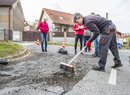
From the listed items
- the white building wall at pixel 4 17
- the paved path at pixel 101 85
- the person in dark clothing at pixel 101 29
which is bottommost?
the paved path at pixel 101 85

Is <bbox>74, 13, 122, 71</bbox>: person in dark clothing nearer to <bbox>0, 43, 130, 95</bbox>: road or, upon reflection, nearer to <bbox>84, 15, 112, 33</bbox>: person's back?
<bbox>84, 15, 112, 33</bbox>: person's back

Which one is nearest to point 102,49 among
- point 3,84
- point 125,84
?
point 125,84

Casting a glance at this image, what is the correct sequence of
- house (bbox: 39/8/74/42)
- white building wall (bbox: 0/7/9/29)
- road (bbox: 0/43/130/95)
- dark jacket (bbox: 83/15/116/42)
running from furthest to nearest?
house (bbox: 39/8/74/42)
white building wall (bbox: 0/7/9/29)
dark jacket (bbox: 83/15/116/42)
road (bbox: 0/43/130/95)

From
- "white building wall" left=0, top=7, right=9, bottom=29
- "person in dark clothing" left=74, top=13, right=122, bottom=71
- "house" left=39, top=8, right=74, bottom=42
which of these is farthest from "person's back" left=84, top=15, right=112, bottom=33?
"house" left=39, top=8, right=74, bottom=42

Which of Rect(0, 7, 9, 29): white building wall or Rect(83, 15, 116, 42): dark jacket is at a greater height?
Rect(0, 7, 9, 29): white building wall

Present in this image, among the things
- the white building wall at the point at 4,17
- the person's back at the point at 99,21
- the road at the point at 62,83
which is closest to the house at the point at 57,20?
the white building wall at the point at 4,17

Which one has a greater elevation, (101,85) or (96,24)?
(96,24)

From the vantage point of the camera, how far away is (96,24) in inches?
240

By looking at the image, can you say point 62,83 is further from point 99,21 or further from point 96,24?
point 99,21

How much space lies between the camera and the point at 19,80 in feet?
16.0

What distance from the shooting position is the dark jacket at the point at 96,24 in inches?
232

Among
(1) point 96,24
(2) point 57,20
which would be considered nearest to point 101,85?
(1) point 96,24

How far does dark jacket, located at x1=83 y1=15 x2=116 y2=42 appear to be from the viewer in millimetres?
5895

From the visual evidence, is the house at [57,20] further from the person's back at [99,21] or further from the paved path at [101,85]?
the paved path at [101,85]
